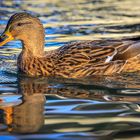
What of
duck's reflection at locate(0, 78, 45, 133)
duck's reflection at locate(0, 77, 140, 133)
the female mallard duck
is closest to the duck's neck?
the female mallard duck

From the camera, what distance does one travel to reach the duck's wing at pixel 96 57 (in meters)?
10.7

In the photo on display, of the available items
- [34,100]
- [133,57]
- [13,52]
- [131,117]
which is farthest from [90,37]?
[131,117]

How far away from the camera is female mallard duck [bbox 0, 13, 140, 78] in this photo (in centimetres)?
1066

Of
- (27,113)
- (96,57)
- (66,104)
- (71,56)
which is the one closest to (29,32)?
(71,56)

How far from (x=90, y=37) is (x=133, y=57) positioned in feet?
12.5

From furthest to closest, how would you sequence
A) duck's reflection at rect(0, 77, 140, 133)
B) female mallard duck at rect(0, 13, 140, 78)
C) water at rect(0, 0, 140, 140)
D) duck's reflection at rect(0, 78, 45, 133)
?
female mallard duck at rect(0, 13, 140, 78) < duck's reflection at rect(0, 77, 140, 133) < duck's reflection at rect(0, 78, 45, 133) < water at rect(0, 0, 140, 140)

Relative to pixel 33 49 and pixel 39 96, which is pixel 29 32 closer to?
pixel 33 49

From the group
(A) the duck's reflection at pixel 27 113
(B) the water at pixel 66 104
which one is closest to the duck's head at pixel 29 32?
(B) the water at pixel 66 104

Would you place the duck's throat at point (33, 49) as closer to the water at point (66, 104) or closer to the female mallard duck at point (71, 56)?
the female mallard duck at point (71, 56)

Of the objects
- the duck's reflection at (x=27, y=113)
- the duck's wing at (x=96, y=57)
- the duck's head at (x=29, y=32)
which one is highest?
the duck's head at (x=29, y=32)

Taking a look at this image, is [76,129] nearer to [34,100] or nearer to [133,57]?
[34,100]

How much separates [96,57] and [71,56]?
1.42 feet

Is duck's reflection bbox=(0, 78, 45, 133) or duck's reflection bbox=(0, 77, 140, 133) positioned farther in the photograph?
duck's reflection bbox=(0, 77, 140, 133)

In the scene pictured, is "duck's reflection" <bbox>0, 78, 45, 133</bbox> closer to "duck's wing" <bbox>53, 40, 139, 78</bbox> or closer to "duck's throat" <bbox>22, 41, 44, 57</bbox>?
"duck's wing" <bbox>53, 40, 139, 78</bbox>
